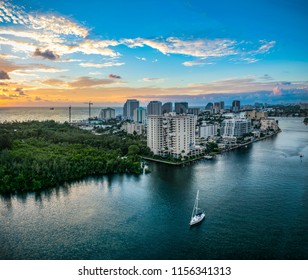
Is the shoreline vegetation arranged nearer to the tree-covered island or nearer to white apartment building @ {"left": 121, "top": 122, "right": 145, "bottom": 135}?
the tree-covered island

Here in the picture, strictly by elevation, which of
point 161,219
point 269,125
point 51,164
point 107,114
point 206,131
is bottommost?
point 161,219

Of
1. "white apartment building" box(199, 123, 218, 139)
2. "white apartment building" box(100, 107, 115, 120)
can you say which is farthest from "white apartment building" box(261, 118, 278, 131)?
"white apartment building" box(100, 107, 115, 120)

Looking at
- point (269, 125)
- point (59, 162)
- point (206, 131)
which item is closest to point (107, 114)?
point (269, 125)

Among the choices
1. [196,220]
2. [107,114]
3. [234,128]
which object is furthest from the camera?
[107,114]

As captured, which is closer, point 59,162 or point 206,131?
point 59,162

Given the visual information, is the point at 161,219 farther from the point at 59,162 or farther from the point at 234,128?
the point at 234,128

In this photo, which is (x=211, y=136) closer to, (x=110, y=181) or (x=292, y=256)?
(x=110, y=181)

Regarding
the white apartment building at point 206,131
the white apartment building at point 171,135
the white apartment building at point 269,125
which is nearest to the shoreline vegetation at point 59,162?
the white apartment building at point 171,135
